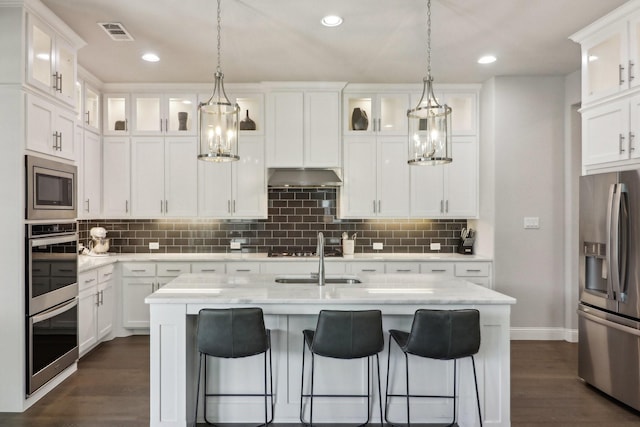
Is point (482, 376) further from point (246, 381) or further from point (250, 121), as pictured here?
point (250, 121)

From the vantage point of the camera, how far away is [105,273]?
14.2 feet

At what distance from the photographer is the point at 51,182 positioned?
3.20 metres

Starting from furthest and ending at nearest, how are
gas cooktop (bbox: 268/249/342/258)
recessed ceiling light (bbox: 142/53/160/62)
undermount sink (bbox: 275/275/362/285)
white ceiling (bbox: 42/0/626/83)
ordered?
gas cooktop (bbox: 268/249/342/258) < recessed ceiling light (bbox: 142/53/160/62) < undermount sink (bbox: 275/275/362/285) < white ceiling (bbox: 42/0/626/83)

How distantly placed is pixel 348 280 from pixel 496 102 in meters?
2.93

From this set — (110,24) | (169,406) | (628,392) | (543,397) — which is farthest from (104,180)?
(628,392)

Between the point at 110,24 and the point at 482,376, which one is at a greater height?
the point at 110,24

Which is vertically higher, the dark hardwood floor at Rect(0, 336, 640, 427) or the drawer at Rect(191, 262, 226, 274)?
the drawer at Rect(191, 262, 226, 274)

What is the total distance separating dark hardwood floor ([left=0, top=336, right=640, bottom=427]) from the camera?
9.19 feet

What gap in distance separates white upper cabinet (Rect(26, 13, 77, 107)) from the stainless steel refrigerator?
14.5 feet

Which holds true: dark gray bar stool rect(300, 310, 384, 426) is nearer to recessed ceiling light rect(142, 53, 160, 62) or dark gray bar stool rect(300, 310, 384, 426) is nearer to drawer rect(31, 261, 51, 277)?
drawer rect(31, 261, 51, 277)

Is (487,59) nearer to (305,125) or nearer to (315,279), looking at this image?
(305,125)

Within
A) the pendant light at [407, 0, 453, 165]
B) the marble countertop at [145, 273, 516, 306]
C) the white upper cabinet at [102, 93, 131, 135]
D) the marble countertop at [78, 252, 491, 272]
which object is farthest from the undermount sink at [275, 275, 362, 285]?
the white upper cabinet at [102, 93, 131, 135]

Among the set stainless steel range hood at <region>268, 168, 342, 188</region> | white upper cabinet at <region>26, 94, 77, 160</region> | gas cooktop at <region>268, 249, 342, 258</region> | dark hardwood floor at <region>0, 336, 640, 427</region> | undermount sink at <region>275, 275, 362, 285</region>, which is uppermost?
white upper cabinet at <region>26, 94, 77, 160</region>

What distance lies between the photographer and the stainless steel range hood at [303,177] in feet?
15.5
